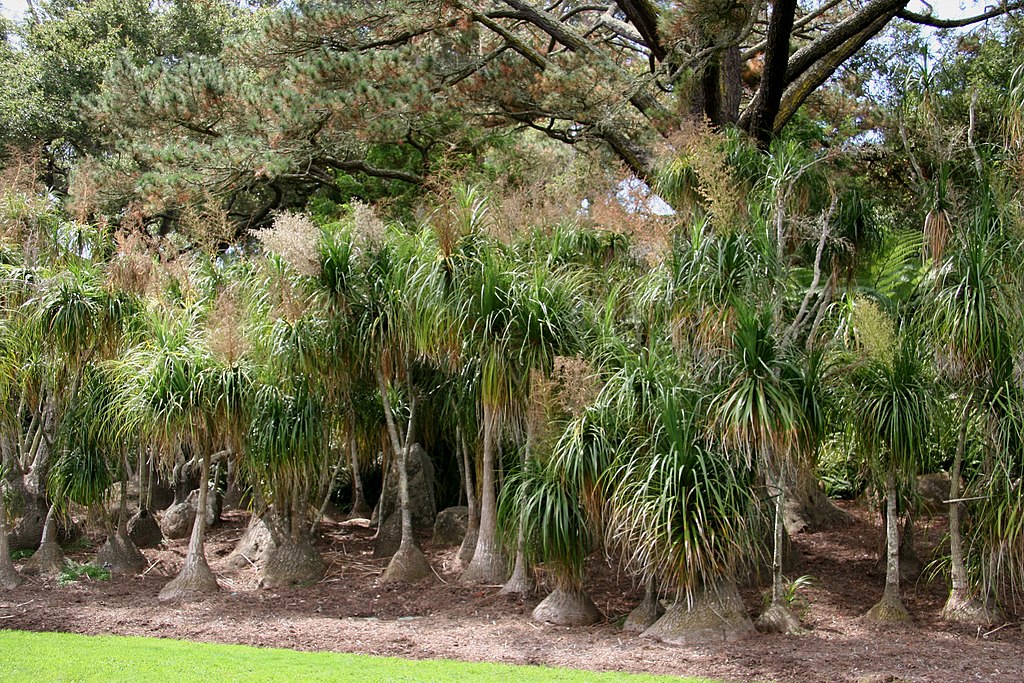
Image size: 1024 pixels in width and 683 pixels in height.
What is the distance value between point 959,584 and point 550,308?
3981 millimetres

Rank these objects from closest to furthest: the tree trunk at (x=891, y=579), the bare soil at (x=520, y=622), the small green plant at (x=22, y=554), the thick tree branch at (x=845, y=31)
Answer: the bare soil at (x=520, y=622), the tree trunk at (x=891, y=579), the thick tree branch at (x=845, y=31), the small green plant at (x=22, y=554)

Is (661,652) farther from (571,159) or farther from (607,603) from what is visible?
(571,159)

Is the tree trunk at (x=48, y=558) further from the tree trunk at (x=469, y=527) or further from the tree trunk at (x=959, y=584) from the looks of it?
the tree trunk at (x=959, y=584)

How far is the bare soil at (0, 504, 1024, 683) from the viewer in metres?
6.27

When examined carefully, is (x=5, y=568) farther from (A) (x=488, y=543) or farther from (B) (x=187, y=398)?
(A) (x=488, y=543)

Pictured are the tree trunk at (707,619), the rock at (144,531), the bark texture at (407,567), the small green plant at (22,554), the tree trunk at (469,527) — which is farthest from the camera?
the rock at (144,531)

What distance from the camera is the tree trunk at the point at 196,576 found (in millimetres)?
9047

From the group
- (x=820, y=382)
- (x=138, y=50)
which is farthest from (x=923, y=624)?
(x=138, y=50)

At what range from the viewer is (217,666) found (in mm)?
6105

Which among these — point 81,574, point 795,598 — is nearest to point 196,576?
point 81,574

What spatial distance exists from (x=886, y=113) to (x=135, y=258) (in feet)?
28.3

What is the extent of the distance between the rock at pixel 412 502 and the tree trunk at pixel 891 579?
203 inches

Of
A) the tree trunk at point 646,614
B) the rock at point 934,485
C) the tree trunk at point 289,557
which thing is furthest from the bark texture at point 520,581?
the rock at point 934,485

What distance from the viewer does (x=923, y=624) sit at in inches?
286
